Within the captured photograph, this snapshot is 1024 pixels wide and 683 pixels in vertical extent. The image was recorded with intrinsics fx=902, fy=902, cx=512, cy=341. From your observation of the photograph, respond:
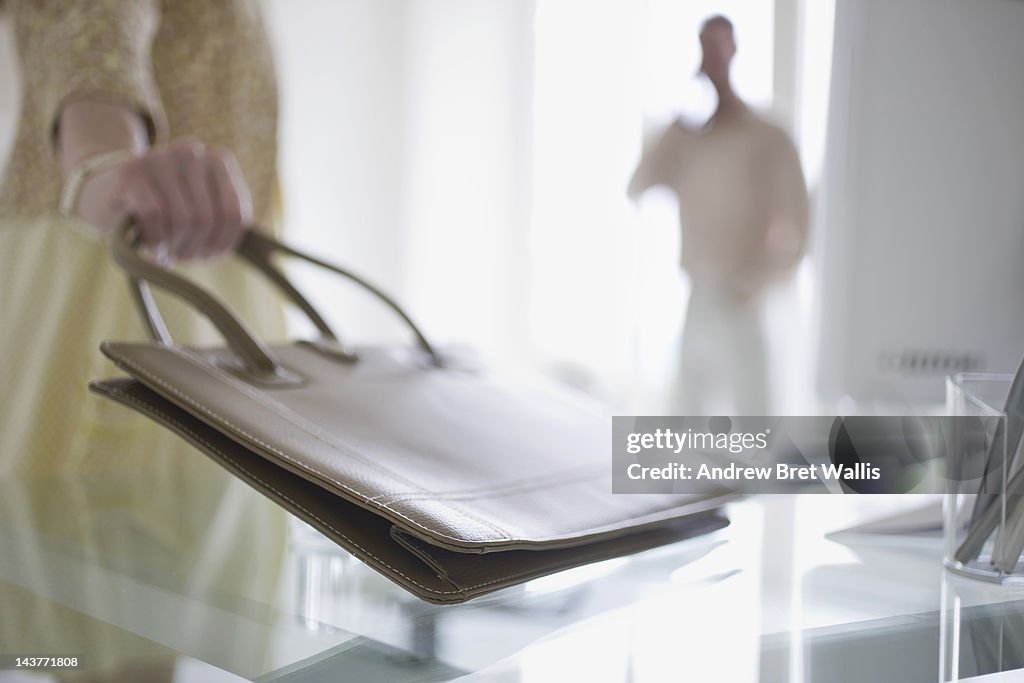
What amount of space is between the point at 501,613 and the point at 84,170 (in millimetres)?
431

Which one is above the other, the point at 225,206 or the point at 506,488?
the point at 225,206

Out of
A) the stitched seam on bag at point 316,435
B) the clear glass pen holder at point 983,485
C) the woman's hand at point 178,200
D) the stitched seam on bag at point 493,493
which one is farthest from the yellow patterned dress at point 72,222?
the clear glass pen holder at point 983,485

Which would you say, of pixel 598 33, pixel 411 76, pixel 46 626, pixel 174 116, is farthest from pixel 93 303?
pixel 411 76

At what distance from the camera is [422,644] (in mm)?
272

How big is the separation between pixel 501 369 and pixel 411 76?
2553 mm

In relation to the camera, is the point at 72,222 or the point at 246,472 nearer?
the point at 246,472

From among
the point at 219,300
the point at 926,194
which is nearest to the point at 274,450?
the point at 219,300

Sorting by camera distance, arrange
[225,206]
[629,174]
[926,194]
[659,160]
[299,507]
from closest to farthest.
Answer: [299,507] < [926,194] < [225,206] < [659,160] < [629,174]

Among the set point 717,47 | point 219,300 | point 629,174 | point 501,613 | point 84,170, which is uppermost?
point 629,174

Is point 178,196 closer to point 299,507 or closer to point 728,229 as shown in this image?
point 299,507

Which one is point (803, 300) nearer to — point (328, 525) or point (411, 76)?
point (328, 525)

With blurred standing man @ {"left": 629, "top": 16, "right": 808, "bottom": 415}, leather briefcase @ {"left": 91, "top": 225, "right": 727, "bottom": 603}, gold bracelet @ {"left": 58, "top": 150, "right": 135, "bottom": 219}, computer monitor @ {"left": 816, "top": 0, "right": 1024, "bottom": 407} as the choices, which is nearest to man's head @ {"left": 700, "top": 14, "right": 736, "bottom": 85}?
blurred standing man @ {"left": 629, "top": 16, "right": 808, "bottom": 415}

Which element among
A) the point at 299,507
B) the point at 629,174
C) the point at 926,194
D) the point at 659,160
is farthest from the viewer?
the point at 629,174

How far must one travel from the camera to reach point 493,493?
34cm
